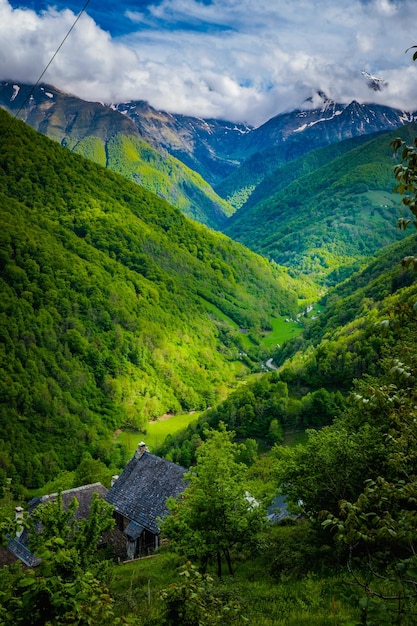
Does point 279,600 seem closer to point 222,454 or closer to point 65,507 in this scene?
point 222,454

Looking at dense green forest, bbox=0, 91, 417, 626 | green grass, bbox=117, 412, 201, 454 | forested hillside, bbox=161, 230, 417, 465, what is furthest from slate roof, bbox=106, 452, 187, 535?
green grass, bbox=117, 412, 201, 454

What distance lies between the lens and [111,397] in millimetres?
167625

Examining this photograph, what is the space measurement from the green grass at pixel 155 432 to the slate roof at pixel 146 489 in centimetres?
8493

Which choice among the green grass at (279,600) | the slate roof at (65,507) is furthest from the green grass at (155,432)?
the green grass at (279,600)

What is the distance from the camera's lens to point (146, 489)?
54.8m

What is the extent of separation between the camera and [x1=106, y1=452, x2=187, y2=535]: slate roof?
51.3m

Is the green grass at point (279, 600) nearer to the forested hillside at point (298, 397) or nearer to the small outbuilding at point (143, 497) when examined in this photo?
the small outbuilding at point (143, 497)

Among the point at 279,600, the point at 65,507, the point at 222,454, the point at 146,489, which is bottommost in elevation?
the point at 279,600

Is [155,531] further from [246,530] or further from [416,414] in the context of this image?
[416,414]

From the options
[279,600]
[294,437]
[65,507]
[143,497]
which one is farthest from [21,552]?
[294,437]

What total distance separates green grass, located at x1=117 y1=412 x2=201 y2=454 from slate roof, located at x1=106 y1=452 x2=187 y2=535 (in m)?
84.9

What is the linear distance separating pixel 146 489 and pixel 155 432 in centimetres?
10370

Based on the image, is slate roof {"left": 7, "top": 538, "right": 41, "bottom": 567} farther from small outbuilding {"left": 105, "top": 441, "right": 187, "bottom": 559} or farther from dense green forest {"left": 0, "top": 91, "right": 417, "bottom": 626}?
Result: small outbuilding {"left": 105, "top": 441, "right": 187, "bottom": 559}

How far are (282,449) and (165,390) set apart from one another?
505 feet
